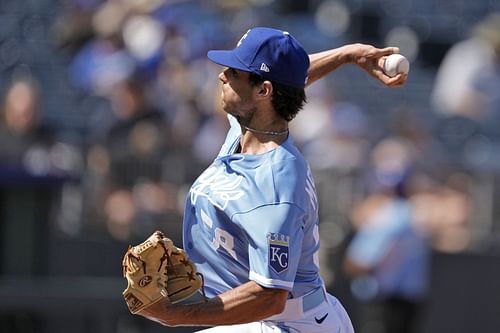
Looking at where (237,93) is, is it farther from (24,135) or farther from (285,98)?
(24,135)

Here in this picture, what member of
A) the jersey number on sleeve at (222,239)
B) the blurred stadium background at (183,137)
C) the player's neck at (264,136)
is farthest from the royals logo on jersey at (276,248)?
the blurred stadium background at (183,137)

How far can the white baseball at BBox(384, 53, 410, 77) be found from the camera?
16.1ft

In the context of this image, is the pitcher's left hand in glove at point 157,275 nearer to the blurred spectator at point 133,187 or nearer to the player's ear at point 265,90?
the player's ear at point 265,90

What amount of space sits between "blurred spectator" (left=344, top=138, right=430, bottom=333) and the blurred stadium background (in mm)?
138

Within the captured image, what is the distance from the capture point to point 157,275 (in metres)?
4.34

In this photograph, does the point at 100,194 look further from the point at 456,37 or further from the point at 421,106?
the point at 456,37

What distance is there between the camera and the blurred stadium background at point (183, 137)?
9312mm

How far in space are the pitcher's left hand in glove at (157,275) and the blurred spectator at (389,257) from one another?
561 centimetres

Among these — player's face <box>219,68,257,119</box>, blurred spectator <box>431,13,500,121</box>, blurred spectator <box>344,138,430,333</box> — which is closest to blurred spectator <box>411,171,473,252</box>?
blurred spectator <box>344,138,430,333</box>

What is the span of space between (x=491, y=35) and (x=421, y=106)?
3.57 feet

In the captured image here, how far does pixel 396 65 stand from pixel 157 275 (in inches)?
54.0

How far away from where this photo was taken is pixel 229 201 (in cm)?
446

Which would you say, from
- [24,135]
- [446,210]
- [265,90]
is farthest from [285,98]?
[446,210]

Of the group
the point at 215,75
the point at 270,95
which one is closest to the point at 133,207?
the point at 215,75
